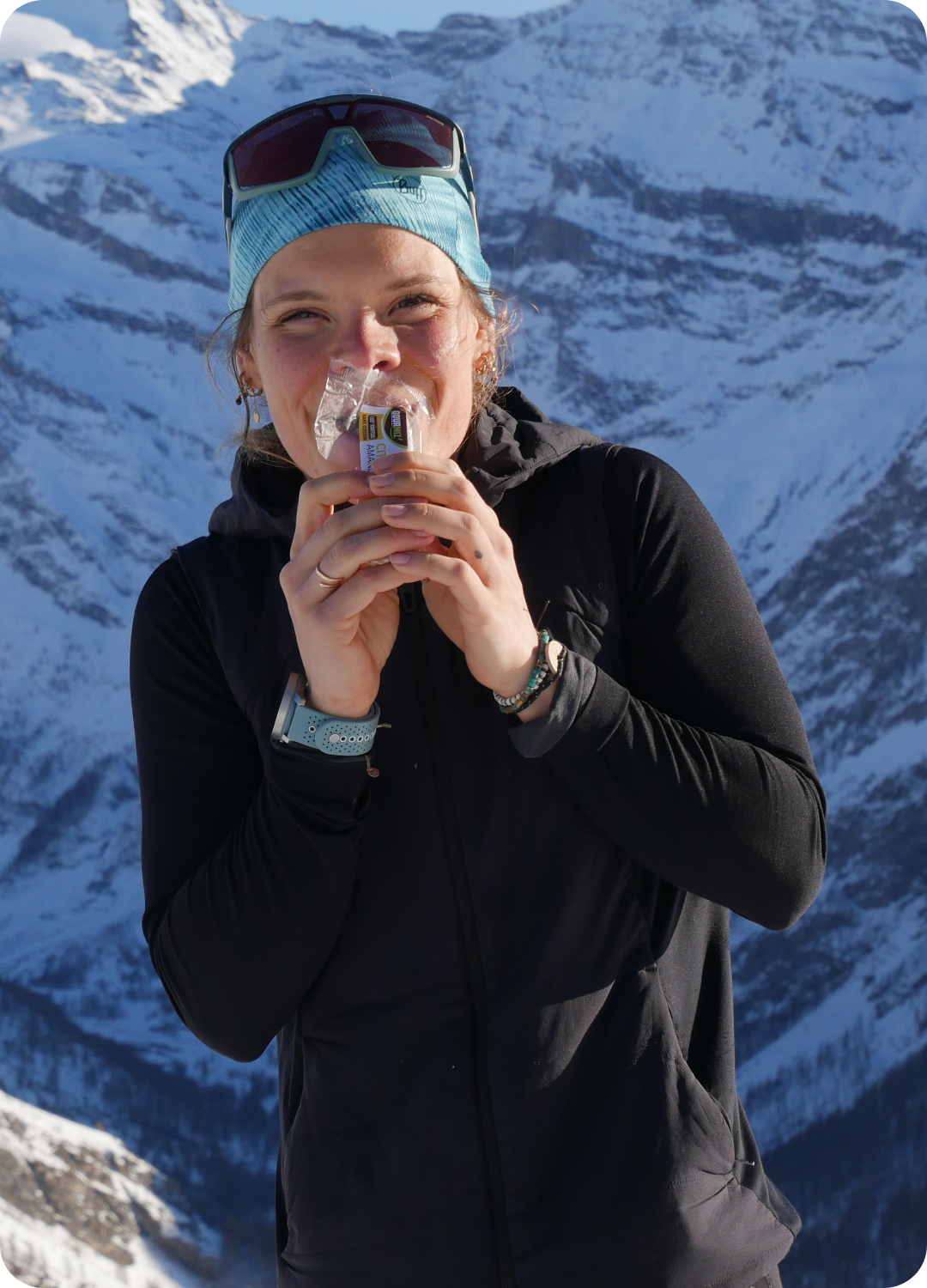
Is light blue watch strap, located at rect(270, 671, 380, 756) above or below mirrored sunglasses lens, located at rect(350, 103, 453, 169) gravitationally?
below

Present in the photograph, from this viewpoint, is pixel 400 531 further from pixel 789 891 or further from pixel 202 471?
pixel 202 471

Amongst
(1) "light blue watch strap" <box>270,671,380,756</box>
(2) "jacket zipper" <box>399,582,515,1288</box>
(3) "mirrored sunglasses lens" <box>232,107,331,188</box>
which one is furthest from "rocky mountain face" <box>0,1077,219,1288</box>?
(3) "mirrored sunglasses lens" <box>232,107,331,188</box>

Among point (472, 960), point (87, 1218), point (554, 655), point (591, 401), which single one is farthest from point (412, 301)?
point (591, 401)

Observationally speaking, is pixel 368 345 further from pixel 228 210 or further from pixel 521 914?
pixel 521 914

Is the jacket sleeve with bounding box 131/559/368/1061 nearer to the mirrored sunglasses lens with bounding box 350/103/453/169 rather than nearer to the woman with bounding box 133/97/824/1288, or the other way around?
the woman with bounding box 133/97/824/1288

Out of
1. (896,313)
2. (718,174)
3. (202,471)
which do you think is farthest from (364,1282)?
(718,174)

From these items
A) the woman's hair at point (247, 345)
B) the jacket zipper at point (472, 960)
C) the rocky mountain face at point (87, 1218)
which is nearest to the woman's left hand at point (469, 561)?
the jacket zipper at point (472, 960)

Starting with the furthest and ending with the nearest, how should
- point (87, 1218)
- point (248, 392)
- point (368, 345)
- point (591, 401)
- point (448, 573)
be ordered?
point (591, 401) → point (87, 1218) → point (248, 392) → point (368, 345) → point (448, 573)
